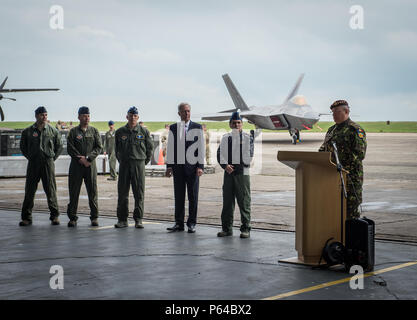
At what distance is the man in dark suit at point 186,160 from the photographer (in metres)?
9.51

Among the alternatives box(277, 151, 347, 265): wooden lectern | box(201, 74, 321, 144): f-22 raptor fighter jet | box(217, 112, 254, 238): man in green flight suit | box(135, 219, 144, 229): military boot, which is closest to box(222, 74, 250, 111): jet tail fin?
box(201, 74, 321, 144): f-22 raptor fighter jet

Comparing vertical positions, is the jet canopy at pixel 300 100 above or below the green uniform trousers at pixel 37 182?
→ above

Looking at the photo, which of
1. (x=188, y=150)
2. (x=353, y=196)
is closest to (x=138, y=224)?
(x=188, y=150)

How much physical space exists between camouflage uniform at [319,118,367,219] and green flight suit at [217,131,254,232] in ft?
7.29

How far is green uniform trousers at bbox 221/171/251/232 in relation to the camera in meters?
Result: 8.92

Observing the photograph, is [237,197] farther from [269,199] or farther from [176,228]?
[269,199]

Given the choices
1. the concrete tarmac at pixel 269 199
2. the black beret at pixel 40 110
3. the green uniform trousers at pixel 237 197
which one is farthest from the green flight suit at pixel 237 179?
the black beret at pixel 40 110

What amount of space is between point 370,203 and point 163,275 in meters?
7.85

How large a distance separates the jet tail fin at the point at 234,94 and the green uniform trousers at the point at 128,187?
5703 cm

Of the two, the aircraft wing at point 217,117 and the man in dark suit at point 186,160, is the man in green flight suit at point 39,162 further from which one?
the aircraft wing at point 217,117

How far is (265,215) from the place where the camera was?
11.3 m

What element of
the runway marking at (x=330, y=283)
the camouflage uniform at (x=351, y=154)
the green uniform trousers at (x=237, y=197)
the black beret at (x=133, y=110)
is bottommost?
the runway marking at (x=330, y=283)

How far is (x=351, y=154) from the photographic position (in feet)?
22.8
